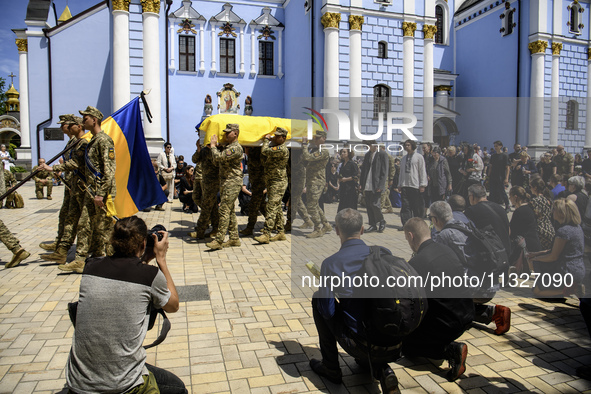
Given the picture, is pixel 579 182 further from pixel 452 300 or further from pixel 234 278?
pixel 234 278

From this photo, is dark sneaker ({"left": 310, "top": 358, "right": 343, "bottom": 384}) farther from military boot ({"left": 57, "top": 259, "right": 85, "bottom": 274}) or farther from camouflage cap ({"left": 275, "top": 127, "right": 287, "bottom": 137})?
camouflage cap ({"left": 275, "top": 127, "right": 287, "bottom": 137})

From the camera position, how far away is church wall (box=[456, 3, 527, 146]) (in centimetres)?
359

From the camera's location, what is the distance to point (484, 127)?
3578 mm

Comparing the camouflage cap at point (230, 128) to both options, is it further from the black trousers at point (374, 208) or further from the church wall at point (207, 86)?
the church wall at point (207, 86)

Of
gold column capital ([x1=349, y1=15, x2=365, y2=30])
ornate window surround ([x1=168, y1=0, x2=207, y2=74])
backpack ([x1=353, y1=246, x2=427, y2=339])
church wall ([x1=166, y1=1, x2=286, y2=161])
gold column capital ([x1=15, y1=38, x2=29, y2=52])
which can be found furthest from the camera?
gold column capital ([x1=15, y1=38, x2=29, y2=52])

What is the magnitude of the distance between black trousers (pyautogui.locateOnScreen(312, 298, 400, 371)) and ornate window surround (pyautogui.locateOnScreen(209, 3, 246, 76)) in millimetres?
23465

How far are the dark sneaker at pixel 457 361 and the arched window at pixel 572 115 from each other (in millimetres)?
1937

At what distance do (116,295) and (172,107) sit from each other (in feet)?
76.7

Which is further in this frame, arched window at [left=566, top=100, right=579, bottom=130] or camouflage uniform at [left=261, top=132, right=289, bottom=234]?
camouflage uniform at [left=261, top=132, right=289, bottom=234]

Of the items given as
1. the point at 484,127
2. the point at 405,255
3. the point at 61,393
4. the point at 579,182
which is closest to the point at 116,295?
the point at 61,393

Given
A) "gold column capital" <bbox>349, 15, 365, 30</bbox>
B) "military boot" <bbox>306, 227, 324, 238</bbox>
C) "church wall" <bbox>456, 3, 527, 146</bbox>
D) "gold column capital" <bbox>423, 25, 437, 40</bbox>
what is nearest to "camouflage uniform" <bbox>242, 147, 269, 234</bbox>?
"church wall" <bbox>456, 3, 527, 146</bbox>

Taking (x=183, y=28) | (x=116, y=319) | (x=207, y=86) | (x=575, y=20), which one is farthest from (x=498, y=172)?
(x=575, y=20)

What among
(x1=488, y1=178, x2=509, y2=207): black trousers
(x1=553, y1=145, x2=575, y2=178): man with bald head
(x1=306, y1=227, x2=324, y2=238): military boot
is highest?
(x1=553, y1=145, x2=575, y2=178): man with bald head

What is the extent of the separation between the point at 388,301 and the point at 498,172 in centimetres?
146
